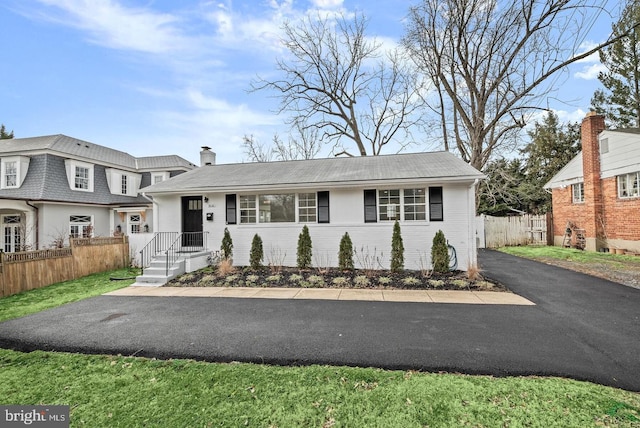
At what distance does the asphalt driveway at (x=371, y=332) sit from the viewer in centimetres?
351

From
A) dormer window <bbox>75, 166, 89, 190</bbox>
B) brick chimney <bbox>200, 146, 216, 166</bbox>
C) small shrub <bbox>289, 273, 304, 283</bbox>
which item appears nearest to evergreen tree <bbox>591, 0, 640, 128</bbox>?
small shrub <bbox>289, 273, 304, 283</bbox>

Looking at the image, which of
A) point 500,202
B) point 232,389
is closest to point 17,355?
point 232,389

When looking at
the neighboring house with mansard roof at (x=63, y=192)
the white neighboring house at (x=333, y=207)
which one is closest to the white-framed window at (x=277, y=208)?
the white neighboring house at (x=333, y=207)

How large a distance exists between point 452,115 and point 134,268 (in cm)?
2069

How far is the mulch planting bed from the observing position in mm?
7453

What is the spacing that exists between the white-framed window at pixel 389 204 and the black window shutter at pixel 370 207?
18 cm

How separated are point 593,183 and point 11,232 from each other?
27.2 m

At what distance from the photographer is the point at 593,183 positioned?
12789 mm

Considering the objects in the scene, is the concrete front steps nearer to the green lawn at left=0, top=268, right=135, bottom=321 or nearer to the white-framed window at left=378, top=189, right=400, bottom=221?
the green lawn at left=0, top=268, right=135, bottom=321

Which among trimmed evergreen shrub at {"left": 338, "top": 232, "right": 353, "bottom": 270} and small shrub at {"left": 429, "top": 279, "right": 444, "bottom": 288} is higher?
trimmed evergreen shrub at {"left": 338, "top": 232, "right": 353, "bottom": 270}

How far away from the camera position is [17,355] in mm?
3852

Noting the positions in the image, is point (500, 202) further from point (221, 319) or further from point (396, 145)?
point (221, 319)

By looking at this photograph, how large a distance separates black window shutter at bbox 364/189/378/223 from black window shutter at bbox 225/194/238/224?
4.76m

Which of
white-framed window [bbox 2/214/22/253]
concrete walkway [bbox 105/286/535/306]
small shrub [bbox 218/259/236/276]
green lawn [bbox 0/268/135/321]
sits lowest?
concrete walkway [bbox 105/286/535/306]
